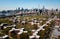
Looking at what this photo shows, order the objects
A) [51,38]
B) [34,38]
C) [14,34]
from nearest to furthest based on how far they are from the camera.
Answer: [34,38]
[14,34]
[51,38]

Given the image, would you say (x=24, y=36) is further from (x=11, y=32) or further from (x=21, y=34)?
(x=11, y=32)

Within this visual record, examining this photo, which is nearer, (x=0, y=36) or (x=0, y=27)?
(x=0, y=36)

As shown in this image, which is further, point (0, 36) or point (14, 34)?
point (14, 34)

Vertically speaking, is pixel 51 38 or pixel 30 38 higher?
pixel 30 38

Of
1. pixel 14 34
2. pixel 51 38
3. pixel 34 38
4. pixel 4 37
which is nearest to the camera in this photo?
A: pixel 4 37

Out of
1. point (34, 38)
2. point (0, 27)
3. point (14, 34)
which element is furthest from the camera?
point (0, 27)

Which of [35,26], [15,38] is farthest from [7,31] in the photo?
[35,26]

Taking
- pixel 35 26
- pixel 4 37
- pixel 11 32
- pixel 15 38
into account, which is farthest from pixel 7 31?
pixel 35 26

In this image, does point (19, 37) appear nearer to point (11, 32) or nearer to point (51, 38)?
point (11, 32)

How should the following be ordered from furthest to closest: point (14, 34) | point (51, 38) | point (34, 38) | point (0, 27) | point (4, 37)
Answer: point (51, 38)
point (0, 27)
point (14, 34)
point (34, 38)
point (4, 37)
